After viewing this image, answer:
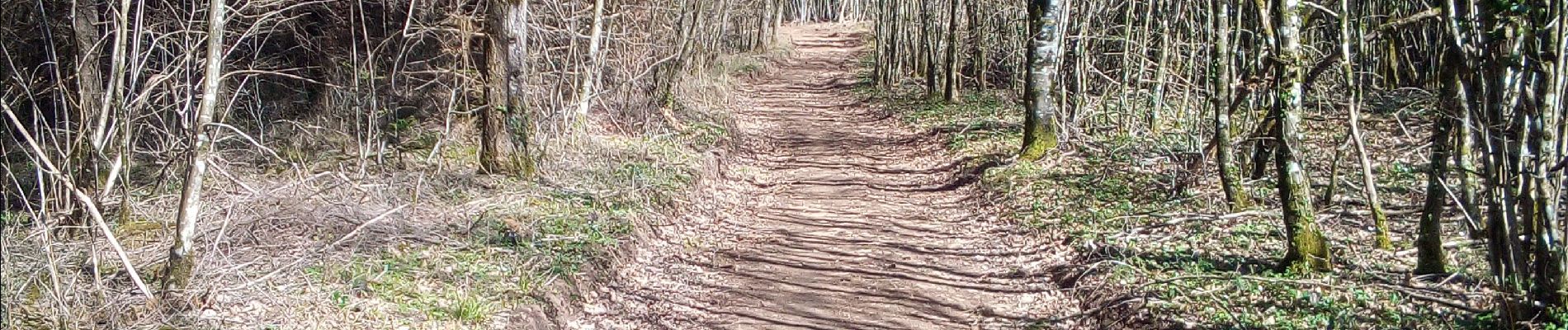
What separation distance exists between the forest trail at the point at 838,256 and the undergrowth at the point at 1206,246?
48cm

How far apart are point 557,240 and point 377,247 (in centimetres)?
144

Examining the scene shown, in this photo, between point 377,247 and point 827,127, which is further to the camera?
point 827,127

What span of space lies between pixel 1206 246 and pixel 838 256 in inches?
119

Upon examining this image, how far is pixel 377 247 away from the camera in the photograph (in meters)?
7.82

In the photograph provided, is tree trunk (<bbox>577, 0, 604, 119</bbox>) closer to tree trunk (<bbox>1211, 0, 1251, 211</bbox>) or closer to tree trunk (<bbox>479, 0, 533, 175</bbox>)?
tree trunk (<bbox>479, 0, 533, 175</bbox>)

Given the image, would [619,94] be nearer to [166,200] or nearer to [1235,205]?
[166,200]

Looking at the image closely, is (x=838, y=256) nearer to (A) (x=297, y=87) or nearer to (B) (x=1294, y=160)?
(B) (x=1294, y=160)

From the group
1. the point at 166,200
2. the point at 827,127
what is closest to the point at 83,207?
the point at 166,200

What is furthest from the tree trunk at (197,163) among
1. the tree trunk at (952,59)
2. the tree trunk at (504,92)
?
the tree trunk at (952,59)

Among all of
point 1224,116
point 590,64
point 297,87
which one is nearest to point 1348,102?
point 1224,116

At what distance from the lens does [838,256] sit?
9.20 meters

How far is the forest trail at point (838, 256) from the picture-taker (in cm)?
753

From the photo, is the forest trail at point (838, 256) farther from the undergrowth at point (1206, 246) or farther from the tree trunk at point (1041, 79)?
the tree trunk at point (1041, 79)

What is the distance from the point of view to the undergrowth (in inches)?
249
